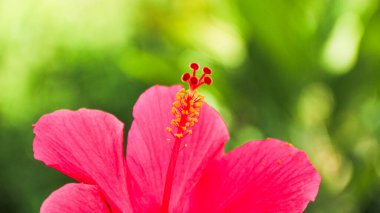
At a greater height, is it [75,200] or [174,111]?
[174,111]

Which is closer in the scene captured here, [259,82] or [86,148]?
[86,148]

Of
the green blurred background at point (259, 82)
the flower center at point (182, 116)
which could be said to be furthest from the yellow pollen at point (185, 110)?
the green blurred background at point (259, 82)

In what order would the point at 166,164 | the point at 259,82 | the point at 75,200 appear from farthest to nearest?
the point at 259,82 → the point at 166,164 → the point at 75,200

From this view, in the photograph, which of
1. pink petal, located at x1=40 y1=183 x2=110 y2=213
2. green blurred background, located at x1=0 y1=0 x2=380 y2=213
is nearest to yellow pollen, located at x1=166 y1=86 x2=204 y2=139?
pink petal, located at x1=40 y1=183 x2=110 y2=213

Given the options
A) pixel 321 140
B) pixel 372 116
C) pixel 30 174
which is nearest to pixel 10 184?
pixel 30 174

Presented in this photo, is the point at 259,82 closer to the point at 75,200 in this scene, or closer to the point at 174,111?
the point at 174,111

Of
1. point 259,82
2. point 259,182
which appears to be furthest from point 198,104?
point 259,82
